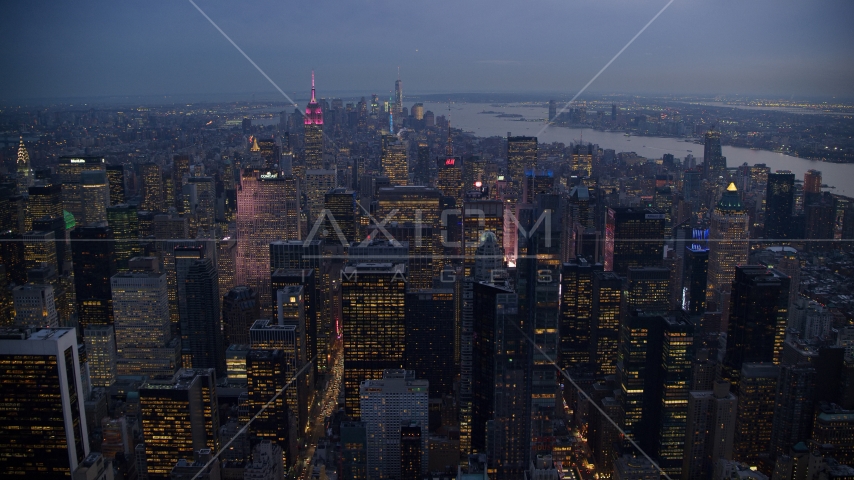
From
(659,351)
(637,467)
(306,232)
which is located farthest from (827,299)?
(306,232)

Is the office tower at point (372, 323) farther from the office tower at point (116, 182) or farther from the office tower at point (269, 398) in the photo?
the office tower at point (116, 182)

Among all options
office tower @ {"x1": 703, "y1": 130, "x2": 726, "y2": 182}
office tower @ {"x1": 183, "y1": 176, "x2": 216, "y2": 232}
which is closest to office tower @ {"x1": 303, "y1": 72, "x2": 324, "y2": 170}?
office tower @ {"x1": 183, "y1": 176, "x2": 216, "y2": 232}

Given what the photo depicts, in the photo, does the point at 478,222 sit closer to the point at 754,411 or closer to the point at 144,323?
the point at 754,411

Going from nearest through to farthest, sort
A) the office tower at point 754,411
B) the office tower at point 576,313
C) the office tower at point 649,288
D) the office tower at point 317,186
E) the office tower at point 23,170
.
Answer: the office tower at point 23,170, the office tower at point 754,411, the office tower at point 576,313, the office tower at point 649,288, the office tower at point 317,186

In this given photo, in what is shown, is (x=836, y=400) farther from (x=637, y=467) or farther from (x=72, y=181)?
(x=72, y=181)

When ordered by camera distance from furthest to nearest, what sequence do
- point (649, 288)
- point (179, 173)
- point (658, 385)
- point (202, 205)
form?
point (202, 205) → point (179, 173) → point (649, 288) → point (658, 385)

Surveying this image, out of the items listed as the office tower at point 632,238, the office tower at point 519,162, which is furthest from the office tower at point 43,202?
the office tower at point 632,238

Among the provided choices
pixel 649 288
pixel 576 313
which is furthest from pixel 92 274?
pixel 649 288
